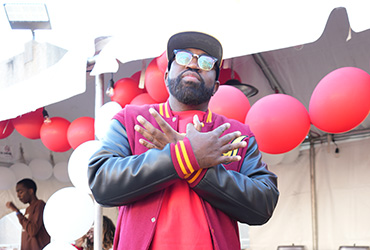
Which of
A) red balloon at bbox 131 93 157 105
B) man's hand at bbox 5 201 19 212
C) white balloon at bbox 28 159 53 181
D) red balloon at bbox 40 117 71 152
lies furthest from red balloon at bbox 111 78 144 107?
man's hand at bbox 5 201 19 212

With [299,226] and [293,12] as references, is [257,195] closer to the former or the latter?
[293,12]

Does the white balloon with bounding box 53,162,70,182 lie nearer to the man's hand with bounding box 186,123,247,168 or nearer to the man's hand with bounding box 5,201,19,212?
the man's hand with bounding box 5,201,19,212

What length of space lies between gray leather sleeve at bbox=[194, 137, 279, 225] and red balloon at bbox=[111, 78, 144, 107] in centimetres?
262

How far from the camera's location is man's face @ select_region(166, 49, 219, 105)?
4.60 ft

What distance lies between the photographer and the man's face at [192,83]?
1403 millimetres

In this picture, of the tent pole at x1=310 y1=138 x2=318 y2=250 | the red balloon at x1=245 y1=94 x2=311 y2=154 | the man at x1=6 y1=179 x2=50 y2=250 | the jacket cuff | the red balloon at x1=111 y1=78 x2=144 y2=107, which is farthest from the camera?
the man at x1=6 y1=179 x2=50 y2=250

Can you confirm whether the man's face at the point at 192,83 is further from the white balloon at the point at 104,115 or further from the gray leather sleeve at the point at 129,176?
the white balloon at the point at 104,115

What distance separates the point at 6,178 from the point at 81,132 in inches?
94.0

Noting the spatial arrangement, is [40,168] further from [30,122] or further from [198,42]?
[198,42]

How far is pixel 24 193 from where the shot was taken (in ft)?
19.7

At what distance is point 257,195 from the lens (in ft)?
3.97

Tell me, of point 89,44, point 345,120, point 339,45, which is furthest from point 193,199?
point 339,45

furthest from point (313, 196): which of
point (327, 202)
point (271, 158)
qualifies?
point (271, 158)

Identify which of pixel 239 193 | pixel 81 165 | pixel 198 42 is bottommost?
pixel 81 165
